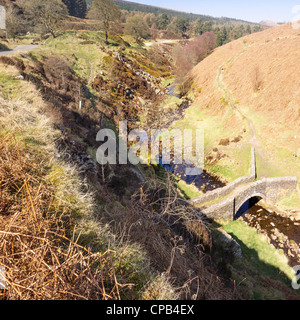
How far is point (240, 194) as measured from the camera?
50.3 feet

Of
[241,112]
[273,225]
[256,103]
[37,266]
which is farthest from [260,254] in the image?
[256,103]

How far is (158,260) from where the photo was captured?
15.8ft

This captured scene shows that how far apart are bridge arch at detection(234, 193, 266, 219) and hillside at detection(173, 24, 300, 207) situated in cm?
249

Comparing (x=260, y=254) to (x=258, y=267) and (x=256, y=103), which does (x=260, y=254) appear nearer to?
(x=258, y=267)

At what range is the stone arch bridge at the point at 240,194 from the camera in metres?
14.2

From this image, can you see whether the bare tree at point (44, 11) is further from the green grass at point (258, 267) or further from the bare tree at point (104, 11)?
the green grass at point (258, 267)

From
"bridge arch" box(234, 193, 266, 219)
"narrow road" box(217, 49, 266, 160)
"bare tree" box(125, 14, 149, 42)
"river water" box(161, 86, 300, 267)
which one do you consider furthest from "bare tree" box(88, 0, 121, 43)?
"bridge arch" box(234, 193, 266, 219)

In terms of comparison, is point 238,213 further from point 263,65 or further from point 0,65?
point 263,65

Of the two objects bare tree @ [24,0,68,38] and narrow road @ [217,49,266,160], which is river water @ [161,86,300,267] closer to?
narrow road @ [217,49,266,160]

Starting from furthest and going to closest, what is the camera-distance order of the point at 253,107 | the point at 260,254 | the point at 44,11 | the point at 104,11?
the point at 104,11 → the point at 44,11 → the point at 253,107 → the point at 260,254

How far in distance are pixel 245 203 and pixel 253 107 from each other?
17874mm

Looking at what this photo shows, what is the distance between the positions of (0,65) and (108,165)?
11.9m

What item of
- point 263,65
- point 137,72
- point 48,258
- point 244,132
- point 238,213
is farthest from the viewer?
point 137,72
